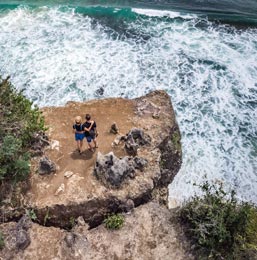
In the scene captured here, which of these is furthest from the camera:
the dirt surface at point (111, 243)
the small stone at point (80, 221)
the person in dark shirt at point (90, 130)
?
the person in dark shirt at point (90, 130)

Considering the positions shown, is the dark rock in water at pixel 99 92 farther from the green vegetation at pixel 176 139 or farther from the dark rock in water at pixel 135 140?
the dark rock in water at pixel 135 140

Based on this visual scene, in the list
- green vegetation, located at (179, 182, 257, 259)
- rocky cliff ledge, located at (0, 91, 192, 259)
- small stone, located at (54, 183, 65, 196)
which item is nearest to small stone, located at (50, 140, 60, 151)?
rocky cliff ledge, located at (0, 91, 192, 259)

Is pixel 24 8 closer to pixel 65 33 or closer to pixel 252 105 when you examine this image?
pixel 65 33

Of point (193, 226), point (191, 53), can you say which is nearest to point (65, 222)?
point (193, 226)

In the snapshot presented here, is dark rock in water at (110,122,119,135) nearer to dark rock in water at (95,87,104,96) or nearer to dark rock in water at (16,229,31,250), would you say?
dark rock in water at (16,229,31,250)

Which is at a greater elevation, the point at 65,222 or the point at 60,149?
the point at 60,149

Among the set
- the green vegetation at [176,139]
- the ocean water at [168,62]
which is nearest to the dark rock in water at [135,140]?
the green vegetation at [176,139]

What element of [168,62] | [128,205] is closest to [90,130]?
[128,205]
